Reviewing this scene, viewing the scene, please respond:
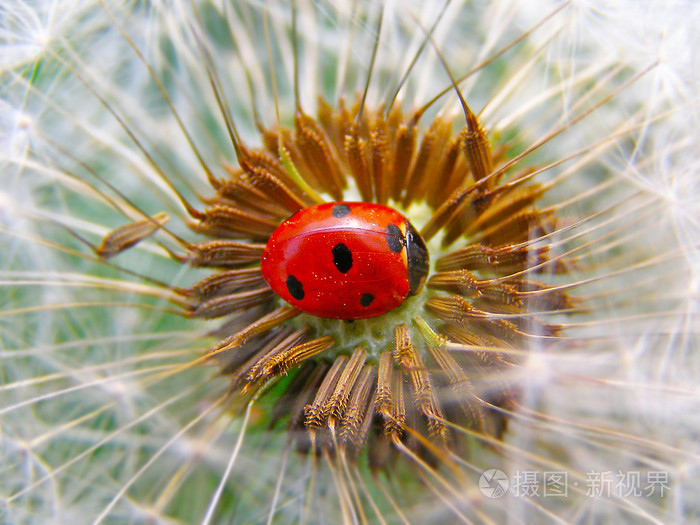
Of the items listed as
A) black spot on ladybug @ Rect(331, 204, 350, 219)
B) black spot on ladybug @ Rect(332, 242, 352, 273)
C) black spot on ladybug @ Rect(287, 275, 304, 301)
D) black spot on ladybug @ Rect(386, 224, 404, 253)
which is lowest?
black spot on ladybug @ Rect(287, 275, 304, 301)

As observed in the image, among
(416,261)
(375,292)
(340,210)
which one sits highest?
(340,210)

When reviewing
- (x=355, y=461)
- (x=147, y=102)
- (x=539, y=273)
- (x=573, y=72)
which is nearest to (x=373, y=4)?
(x=573, y=72)

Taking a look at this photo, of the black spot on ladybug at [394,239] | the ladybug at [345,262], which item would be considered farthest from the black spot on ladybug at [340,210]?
the black spot on ladybug at [394,239]

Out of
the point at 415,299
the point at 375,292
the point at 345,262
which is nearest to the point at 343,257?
the point at 345,262

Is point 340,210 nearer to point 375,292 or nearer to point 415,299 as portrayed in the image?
point 375,292

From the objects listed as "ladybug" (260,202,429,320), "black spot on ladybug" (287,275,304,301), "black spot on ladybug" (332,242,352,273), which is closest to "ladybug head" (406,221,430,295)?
"ladybug" (260,202,429,320)

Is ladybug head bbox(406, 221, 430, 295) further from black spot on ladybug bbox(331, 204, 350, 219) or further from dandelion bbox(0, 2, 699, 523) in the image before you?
black spot on ladybug bbox(331, 204, 350, 219)

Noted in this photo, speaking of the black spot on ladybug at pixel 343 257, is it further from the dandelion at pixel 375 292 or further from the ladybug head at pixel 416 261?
the ladybug head at pixel 416 261
